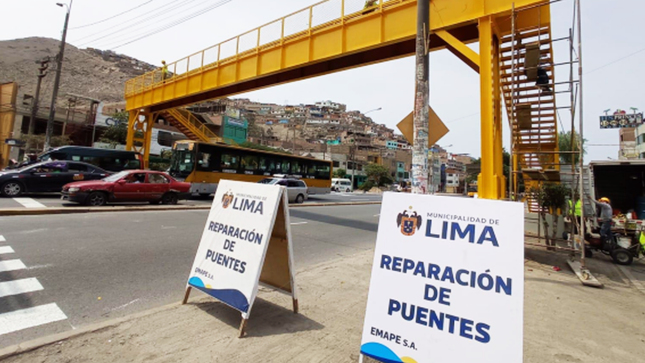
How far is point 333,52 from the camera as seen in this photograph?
38.2 ft

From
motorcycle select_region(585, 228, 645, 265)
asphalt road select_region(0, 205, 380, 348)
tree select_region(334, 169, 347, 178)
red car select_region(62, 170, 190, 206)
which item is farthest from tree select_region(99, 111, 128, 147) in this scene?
motorcycle select_region(585, 228, 645, 265)

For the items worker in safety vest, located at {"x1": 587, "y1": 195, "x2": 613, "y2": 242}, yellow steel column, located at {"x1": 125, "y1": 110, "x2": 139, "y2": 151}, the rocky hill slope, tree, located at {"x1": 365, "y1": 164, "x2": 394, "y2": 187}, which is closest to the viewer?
worker in safety vest, located at {"x1": 587, "y1": 195, "x2": 613, "y2": 242}

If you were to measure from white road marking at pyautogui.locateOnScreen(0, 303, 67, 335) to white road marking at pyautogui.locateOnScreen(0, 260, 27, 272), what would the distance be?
6.11ft

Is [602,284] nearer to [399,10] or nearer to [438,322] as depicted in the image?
[438,322]

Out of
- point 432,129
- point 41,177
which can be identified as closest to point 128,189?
point 41,177

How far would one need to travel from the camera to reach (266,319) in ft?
12.7

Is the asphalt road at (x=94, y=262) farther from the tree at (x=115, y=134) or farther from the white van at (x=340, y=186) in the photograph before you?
the tree at (x=115, y=134)

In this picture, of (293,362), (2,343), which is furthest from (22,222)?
(293,362)

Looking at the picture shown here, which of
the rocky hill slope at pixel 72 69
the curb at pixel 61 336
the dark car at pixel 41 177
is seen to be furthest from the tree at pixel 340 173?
the curb at pixel 61 336

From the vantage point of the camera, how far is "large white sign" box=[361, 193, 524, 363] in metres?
2.32

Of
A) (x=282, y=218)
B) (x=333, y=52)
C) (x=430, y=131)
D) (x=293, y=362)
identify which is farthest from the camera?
(x=333, y=52)

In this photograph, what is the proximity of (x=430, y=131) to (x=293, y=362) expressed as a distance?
472 centimetres

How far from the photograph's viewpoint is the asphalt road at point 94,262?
3.92 m

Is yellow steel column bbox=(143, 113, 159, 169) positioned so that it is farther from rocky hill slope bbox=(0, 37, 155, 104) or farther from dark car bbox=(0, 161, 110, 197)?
rocky hill slope bbox=(0, 37, 155, 104)
